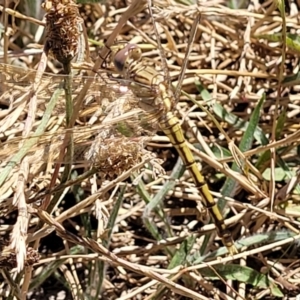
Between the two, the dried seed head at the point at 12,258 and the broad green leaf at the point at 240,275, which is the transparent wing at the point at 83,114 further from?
the broad green leaf at the point at 240,275

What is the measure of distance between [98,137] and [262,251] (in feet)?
1.54

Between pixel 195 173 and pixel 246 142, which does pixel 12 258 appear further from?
pixel 246 142

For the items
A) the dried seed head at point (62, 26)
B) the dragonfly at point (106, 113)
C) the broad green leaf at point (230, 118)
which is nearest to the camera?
the dried seed head at point (62, 26)

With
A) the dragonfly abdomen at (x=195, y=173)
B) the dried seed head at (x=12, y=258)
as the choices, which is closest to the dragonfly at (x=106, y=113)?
the dragonfly abdomen at (x=195, y=173)

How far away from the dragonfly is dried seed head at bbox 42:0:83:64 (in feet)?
0.54

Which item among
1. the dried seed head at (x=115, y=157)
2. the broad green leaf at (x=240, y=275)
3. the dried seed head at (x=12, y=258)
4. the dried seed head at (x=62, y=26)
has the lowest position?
the broad green leaf at (x=240, y=275)

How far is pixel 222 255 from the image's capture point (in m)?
1.57

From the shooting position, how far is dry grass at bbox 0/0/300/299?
1.32 metres

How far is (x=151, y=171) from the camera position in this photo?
159 cm

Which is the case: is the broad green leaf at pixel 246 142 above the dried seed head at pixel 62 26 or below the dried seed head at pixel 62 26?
below

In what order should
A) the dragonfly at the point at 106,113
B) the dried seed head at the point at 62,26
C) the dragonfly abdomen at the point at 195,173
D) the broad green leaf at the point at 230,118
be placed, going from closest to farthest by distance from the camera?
the dried seed head at the point at 62,26 → the dragonfly at the point at 106,113 → the dragonfly abdomen at the point at 195,173 → the broad green leaf at the point at 230,118

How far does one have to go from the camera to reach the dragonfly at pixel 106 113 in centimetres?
129

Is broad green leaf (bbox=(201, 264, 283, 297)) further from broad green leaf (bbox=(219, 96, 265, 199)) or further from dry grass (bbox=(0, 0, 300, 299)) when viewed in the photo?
broad green leaf (bbox=(219, 96, 265, 199))

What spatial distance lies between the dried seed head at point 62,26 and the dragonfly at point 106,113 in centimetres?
17
